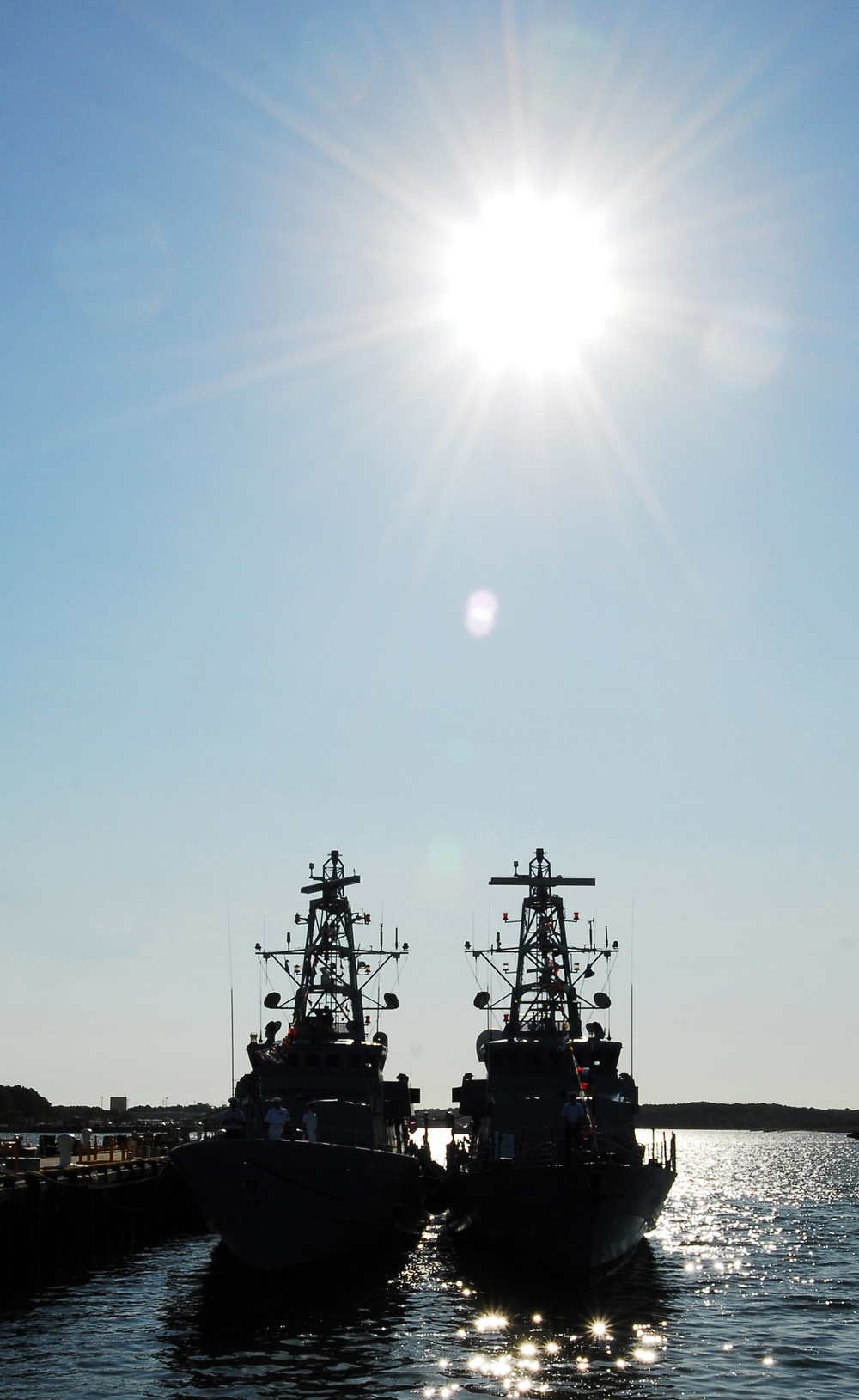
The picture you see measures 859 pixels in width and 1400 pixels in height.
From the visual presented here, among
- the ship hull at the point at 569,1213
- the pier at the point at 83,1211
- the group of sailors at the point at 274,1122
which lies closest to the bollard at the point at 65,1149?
the pier at the point at 83,1211

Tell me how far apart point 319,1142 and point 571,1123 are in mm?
6183

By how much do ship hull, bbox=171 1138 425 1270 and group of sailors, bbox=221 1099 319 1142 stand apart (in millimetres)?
459

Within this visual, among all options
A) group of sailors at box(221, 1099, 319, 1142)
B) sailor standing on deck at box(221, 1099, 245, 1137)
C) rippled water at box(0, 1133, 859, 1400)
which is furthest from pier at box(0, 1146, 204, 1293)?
group of sailors at box(221, 1099, 319, 1142)

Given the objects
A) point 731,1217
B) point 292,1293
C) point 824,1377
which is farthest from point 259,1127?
point 731,1217

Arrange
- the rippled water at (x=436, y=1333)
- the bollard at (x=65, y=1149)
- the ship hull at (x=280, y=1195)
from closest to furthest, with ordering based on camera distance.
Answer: the rippled water at (x=436, y=1333)
the ship hull at (x=280, y=1195)
the bollard at (x=65, y=1149)

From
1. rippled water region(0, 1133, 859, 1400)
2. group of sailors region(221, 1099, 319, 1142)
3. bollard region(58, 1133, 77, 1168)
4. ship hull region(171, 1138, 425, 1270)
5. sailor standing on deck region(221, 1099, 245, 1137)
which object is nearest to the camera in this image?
rippled water region(0, 1133, 859, 1400)

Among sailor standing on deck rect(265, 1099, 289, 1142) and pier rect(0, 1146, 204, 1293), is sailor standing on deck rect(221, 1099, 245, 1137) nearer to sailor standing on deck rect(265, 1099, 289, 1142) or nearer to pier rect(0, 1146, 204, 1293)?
sailor standing on deck rect(265, 1099, 289, 1142)

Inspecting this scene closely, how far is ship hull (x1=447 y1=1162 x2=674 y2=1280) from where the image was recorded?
26.7m

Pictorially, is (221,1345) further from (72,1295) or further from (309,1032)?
(309,1032)

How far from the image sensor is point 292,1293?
87.1 feet

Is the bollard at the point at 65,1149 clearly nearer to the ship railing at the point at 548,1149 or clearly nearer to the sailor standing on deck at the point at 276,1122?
the sailor standing on deck at the point at 276,1122

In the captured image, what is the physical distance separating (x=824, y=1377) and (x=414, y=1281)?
12496mm

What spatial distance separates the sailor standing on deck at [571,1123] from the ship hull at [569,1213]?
44cm

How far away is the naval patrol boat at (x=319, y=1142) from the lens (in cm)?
2745
